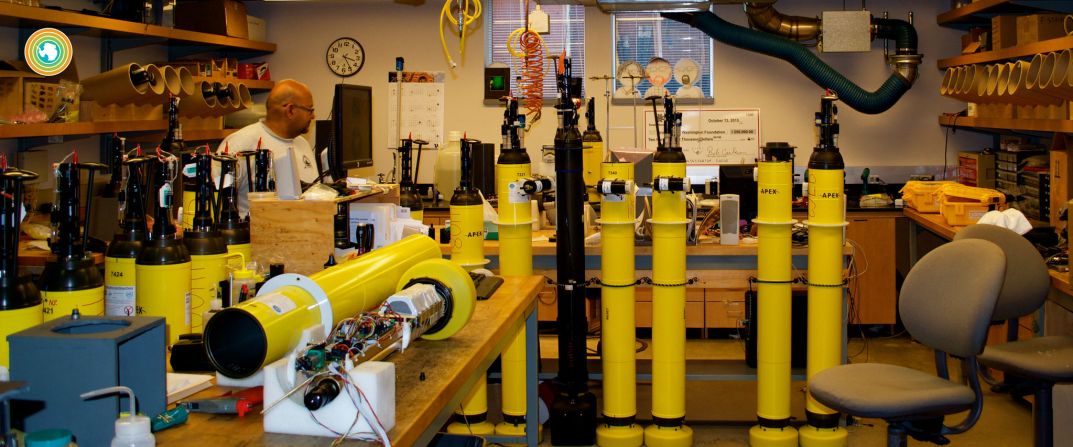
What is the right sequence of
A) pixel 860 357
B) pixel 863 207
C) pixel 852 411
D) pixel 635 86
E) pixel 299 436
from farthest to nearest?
1. pixel 635 86
2. pixel 863 207
3. pixel 860 357
4. pixel 852 411
5. pixel 299 436

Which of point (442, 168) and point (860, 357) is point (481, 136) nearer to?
point (442, 168)

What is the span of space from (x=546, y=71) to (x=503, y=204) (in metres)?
A: 3.62

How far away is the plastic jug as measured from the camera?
22.2 feet

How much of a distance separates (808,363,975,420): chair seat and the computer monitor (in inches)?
89.2

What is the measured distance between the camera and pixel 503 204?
14.2 feet

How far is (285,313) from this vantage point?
72.0 inches

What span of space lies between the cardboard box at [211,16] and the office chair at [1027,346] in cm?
515

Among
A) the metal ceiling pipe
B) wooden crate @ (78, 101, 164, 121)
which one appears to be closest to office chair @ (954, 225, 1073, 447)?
the metal ceiling pipe

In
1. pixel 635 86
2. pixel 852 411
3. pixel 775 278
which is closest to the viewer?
pixel 852 411

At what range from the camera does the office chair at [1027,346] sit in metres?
3.53

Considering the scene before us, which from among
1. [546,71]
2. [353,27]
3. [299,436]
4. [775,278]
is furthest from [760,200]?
[353,27]

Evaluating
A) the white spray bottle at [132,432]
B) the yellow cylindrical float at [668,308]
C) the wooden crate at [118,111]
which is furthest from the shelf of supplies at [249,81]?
the white spray bottle at [132,432]

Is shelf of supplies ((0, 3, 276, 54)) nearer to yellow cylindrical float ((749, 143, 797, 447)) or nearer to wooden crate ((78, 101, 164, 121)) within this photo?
wooden crate ((78, 101, 164, 121))

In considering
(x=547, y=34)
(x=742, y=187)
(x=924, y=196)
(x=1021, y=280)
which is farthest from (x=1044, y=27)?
(x=547, y=34)
